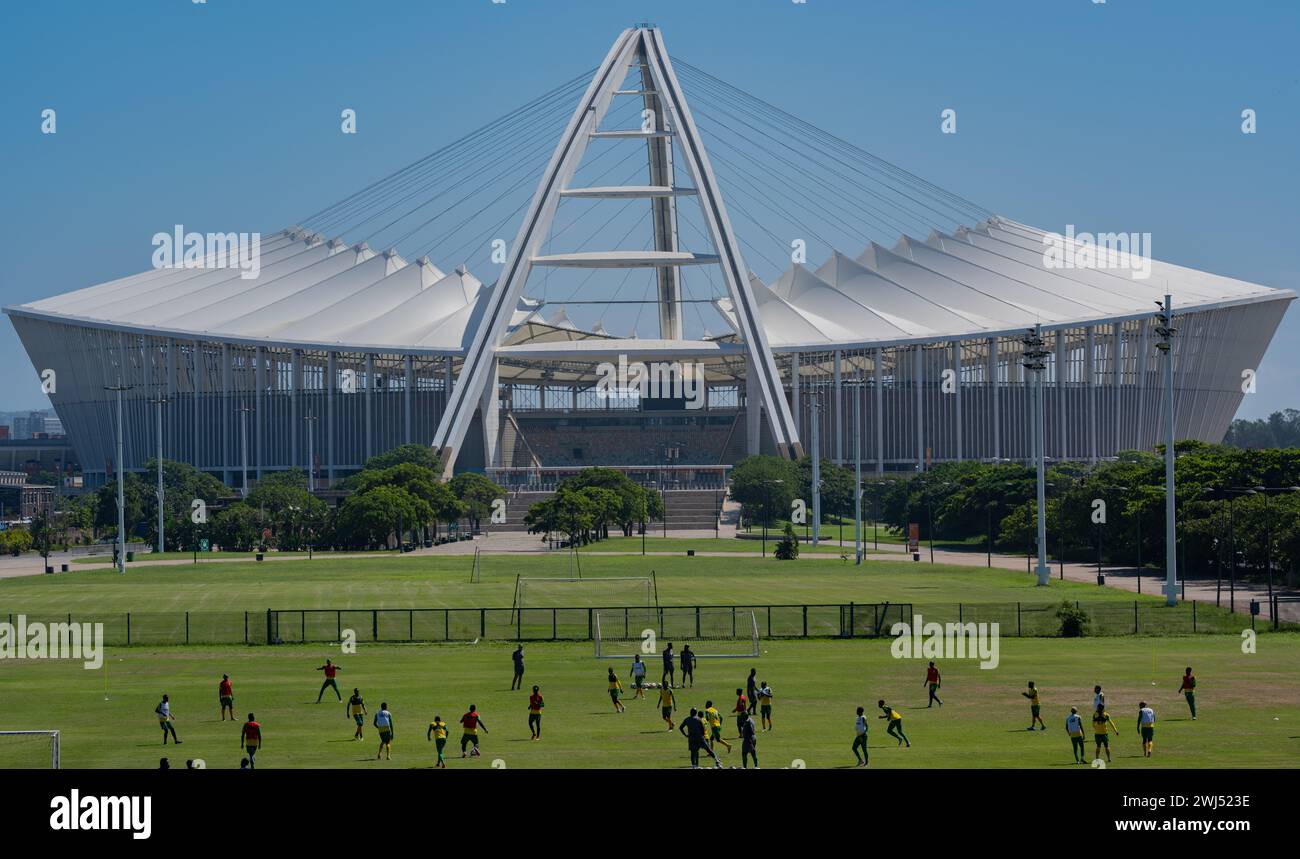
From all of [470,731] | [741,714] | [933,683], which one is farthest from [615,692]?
[741,714]

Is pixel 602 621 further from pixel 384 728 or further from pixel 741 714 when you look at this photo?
pixel 741 714

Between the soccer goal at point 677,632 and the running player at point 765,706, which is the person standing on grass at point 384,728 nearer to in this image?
the running player at point 765,706

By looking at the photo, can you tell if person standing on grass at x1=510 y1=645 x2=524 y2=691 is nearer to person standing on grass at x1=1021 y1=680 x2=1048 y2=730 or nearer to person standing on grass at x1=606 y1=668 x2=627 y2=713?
person standing on grass at x1=606 y1=668 x2=627 y2=713

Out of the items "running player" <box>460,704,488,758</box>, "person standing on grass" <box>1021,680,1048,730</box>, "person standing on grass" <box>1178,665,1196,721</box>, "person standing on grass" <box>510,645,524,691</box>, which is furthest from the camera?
"person standing on grass" <box>510,645,524,691</box>

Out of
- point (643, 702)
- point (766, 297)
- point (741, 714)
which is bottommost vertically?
point (643, 702)

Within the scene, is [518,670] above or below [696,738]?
below

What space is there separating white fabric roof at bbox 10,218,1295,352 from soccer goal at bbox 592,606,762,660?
87.9 meters

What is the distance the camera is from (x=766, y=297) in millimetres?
144250

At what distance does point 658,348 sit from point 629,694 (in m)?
97.2

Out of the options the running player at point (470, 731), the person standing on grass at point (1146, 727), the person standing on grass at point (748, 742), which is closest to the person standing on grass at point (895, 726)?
the person standing on grass at point (748, 742)

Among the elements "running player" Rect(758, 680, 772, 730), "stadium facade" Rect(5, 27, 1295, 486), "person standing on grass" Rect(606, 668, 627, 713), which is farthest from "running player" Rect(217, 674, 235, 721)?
"stadium facade" Rect(5, 27, 1295, 486)

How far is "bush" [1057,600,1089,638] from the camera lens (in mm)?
42906
